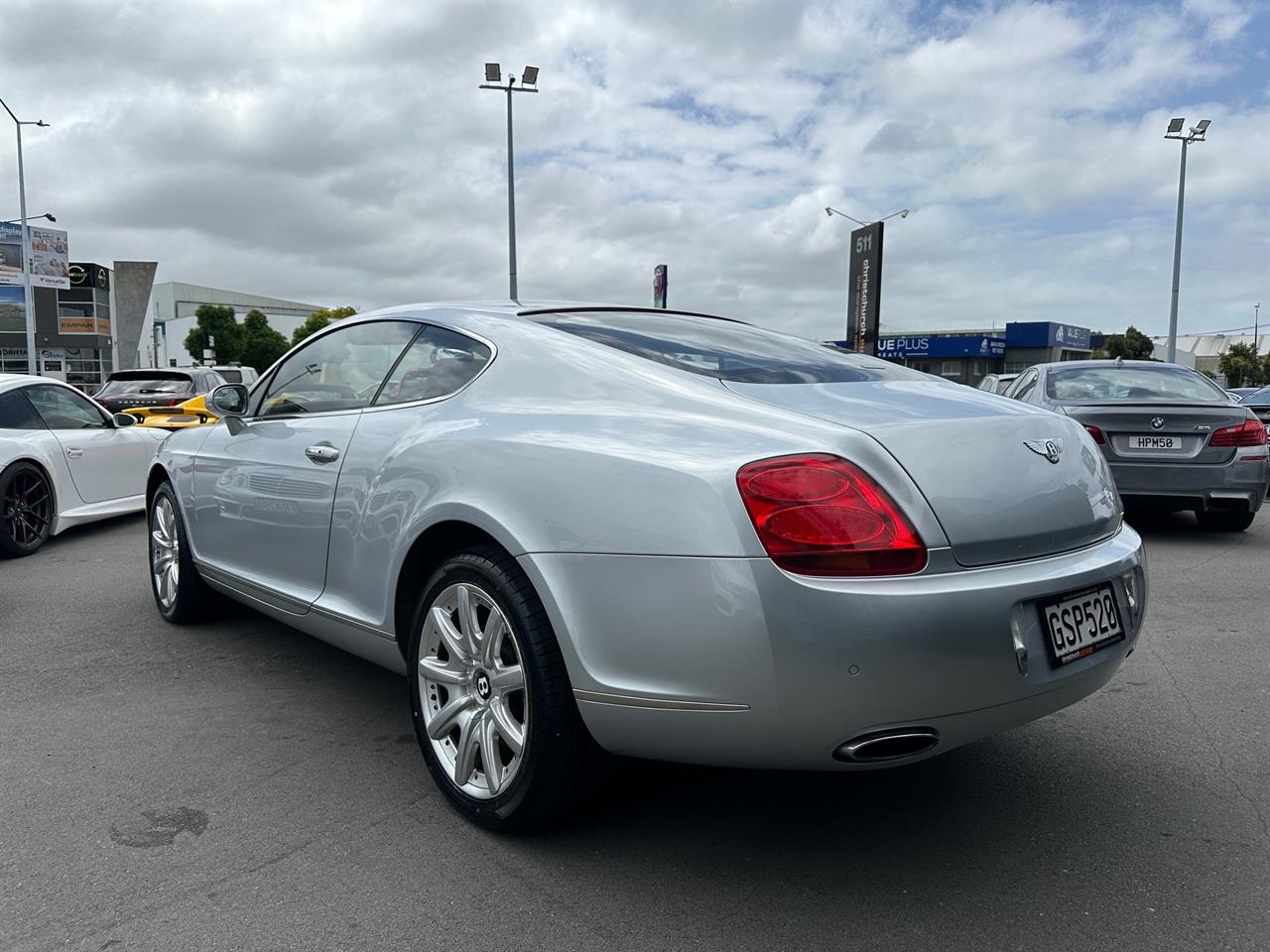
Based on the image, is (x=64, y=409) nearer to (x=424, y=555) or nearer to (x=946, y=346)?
(x=424, y=555)

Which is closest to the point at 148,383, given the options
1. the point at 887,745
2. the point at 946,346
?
the point at 887,745

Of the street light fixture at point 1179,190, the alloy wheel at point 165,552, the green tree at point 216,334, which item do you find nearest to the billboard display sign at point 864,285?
the street light fixture at point 1179,190

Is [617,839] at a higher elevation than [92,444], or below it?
below

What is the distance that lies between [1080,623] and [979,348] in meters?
69.7

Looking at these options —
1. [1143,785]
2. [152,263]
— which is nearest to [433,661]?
[1143,785]

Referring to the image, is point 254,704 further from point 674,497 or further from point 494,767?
point 674,497

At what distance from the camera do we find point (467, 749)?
9.08 feet

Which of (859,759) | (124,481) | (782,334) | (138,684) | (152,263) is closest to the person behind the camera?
(859,759)

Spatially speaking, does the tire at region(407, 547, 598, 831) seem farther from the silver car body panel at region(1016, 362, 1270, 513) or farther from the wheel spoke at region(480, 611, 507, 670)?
the silver car body panel at region(1016, 362, 1270, 513)

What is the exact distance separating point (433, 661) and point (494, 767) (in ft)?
1.20

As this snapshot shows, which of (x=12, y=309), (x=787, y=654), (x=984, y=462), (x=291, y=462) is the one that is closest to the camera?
(x=787, y=654)

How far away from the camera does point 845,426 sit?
2.38 metres

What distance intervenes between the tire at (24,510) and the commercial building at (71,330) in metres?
69.0

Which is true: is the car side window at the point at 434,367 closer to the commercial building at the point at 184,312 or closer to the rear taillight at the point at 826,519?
the rear taillight at the point at 826,519
